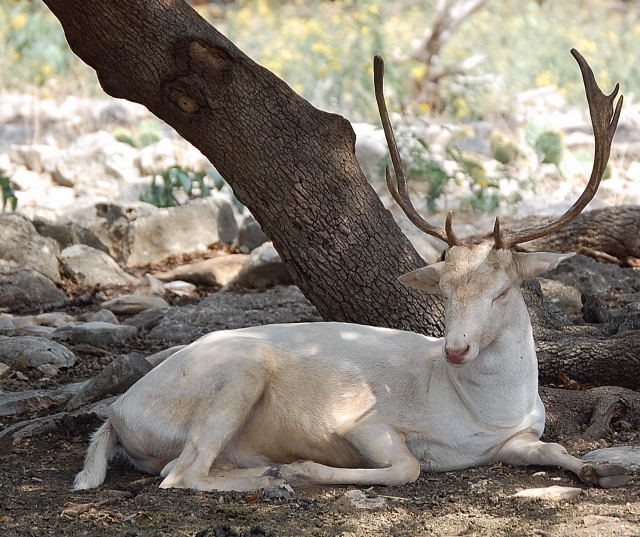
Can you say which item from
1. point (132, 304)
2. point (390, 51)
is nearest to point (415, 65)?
point (390, 51)

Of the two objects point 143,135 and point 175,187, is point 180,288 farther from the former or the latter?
point 143,135

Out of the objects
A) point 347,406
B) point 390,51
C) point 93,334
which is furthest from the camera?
point 390,51

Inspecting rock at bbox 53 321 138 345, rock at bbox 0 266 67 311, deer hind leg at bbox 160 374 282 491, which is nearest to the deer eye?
deer hind leg at bbox 160 374 282 491

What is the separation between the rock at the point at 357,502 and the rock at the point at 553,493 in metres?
0.55

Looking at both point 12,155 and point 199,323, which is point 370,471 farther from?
point 12,155

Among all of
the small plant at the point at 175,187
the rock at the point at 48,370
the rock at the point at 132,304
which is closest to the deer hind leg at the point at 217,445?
the rock at the point at 48,370

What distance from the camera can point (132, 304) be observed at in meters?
9.02

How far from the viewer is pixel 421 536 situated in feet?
13.2

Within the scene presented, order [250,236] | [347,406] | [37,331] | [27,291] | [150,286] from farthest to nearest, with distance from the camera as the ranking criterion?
[250,236] < [150,286] < [27,291] < [37,331] < [347,406]

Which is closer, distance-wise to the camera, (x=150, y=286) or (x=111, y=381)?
(x=111, y=381)

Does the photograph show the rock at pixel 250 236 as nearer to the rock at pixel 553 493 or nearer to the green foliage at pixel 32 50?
the green foliage at pixel 32 50

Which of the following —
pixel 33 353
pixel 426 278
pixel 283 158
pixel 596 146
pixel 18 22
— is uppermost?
pixel 18 22

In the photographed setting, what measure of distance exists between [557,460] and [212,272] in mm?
5756

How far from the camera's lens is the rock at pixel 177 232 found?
11.0 metres
